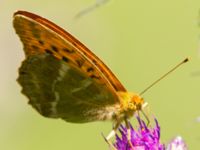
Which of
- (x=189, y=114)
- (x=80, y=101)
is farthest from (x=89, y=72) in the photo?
(x=189, y=114)

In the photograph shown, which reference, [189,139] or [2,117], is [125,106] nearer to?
[189,139]

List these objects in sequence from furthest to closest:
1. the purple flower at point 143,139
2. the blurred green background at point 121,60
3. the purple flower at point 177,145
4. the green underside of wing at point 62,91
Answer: the blurred green background at point 121,60
the green underside of wing at point 62,91
the purple flower at point 143,139
the purple flower at point 177,145

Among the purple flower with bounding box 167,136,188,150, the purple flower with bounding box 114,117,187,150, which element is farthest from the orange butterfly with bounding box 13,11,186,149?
the purple flower with bounding box 167,136,188,150

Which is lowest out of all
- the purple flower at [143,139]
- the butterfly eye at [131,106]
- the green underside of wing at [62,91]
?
the purple flower at [143,139]

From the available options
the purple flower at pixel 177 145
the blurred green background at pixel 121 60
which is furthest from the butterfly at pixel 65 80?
the blurred green background at pixel 121 60

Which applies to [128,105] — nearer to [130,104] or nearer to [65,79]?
[130,104]

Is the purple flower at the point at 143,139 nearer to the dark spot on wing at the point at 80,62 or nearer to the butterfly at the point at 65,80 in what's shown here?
the butterfly at the point at 65,80

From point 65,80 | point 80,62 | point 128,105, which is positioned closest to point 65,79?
point 65,80
